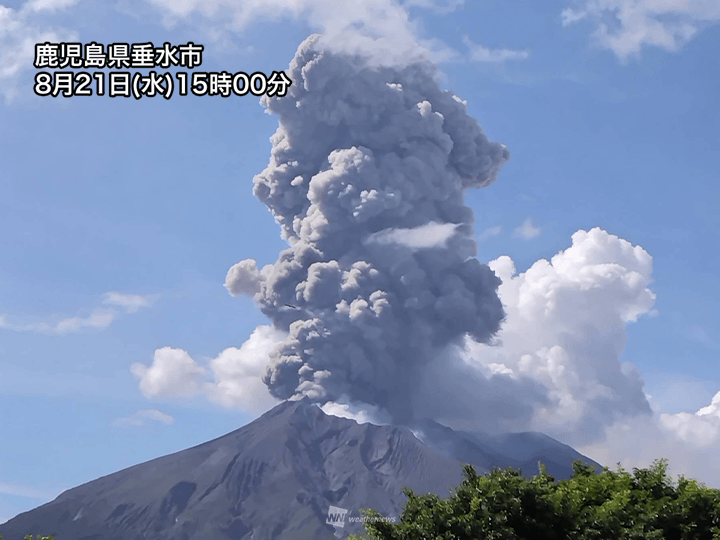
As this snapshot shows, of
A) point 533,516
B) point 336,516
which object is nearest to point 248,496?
point 336,516

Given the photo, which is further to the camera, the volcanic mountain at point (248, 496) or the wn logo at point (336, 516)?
the wn logo at point (336, 516)

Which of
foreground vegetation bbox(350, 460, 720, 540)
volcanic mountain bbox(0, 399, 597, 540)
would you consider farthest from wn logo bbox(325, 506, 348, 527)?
foreground vegetation bbox(350, 460, 720, 540)

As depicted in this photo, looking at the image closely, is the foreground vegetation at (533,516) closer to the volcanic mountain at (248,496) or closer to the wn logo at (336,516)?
the volcanic mountain at (248,496)

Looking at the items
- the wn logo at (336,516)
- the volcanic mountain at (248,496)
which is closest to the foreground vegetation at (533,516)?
the volcanic mountain at (248,496)

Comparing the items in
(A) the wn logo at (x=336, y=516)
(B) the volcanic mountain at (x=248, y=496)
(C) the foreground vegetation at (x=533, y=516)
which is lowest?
(C) the foreground vegetation at (x=533, y=516)

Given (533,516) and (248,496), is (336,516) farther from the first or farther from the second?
(533,516)
